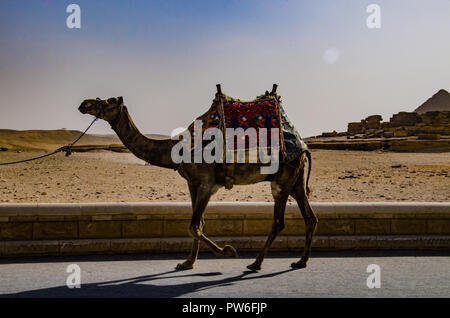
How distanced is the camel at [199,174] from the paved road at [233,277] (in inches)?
12.8

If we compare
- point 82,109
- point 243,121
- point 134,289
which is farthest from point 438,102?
point 134,289

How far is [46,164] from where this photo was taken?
31391 mm

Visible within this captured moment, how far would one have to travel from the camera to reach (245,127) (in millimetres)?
7344

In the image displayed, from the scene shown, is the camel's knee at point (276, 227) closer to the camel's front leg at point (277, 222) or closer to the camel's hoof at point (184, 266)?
the camel's front leg at point (277, 222)

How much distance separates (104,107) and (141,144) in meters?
0.69

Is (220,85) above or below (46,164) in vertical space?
above

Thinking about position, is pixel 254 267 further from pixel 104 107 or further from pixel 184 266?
pixel 104 107

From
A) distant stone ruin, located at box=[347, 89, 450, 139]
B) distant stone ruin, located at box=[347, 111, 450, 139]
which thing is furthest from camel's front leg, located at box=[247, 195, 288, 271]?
distant stone ruin, located at box=[347, 111, 450, 139]

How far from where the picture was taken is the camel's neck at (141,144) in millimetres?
7312

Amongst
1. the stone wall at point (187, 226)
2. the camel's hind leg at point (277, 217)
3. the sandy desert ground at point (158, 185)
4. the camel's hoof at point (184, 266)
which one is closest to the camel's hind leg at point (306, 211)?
the camel's hind leg at point (277, 217)

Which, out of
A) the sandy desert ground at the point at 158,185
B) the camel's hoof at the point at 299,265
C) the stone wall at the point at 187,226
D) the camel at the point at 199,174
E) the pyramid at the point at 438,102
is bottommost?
the sandy desert ground at the point at 158,185
